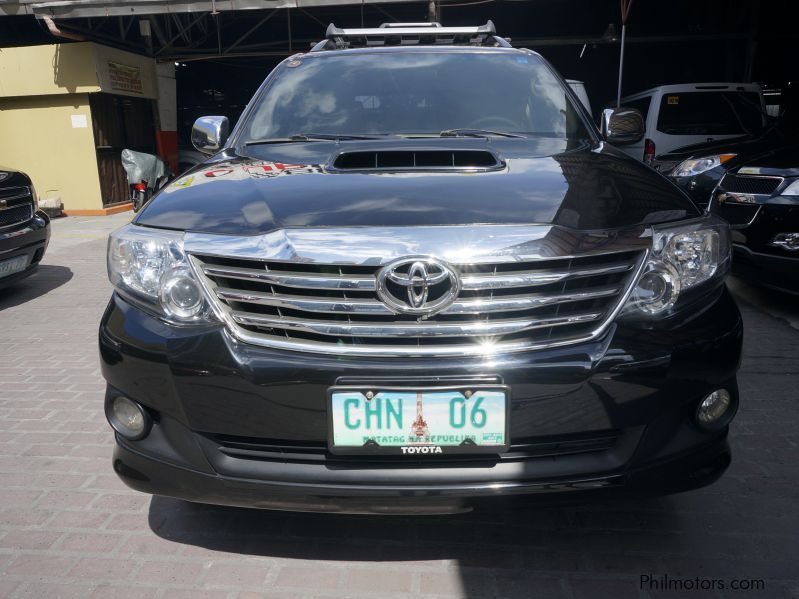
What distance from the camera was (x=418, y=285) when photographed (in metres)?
1.85

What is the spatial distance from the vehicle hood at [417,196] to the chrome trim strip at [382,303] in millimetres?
193

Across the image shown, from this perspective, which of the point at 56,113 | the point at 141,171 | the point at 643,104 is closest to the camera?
the point at 643,104

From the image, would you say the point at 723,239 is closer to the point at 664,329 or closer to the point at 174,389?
the point at 664,329

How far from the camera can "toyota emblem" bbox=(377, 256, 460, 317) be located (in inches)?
72.6

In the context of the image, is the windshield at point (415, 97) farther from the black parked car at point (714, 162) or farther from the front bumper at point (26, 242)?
the front bumper at point (26, 242)

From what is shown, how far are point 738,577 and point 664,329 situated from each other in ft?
2.77

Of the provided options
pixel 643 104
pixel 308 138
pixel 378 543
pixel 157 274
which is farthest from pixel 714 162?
pixel 157 274

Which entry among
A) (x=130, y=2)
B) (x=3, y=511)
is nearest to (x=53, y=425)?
(x=3, y=511)

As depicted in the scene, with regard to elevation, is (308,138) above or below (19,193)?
above

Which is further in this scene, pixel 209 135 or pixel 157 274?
pixel 209 135

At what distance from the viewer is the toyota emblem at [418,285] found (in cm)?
184

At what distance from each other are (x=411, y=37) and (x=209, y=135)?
5.27ft

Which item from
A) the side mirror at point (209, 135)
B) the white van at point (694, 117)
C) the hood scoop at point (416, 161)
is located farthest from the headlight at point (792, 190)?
the white van at point (694, 117)

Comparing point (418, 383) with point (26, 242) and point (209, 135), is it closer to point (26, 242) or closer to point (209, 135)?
point (209, 135)
